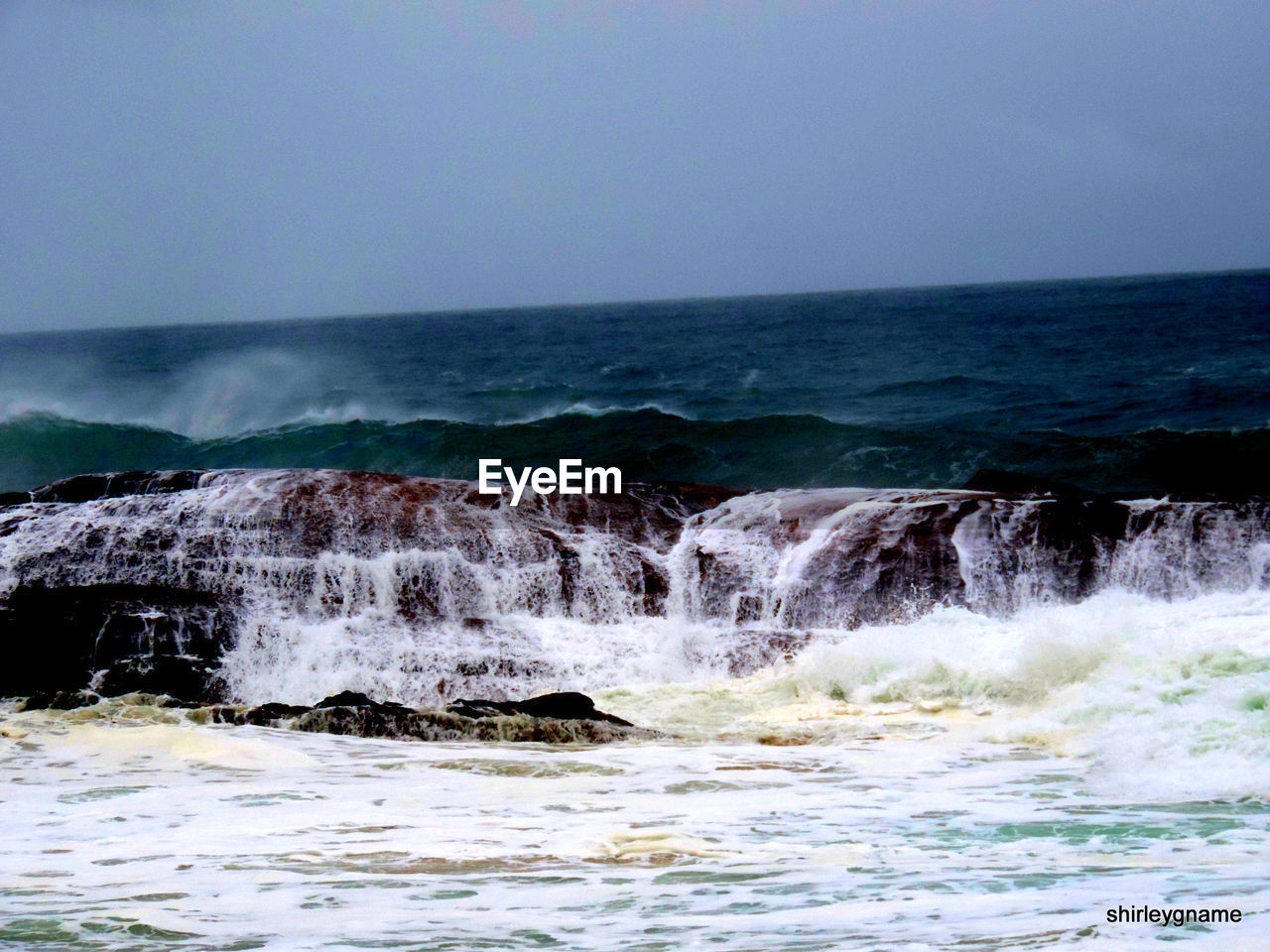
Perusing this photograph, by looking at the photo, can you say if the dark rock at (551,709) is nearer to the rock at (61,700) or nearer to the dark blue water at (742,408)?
the rock at (61,700)

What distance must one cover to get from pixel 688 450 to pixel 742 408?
7.45m

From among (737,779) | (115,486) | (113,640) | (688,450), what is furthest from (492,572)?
(688,450)

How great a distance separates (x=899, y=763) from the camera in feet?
27.6

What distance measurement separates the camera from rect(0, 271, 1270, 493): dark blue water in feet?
71.4

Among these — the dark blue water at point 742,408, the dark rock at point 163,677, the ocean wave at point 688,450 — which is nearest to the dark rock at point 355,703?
the dark rock at point 163,677

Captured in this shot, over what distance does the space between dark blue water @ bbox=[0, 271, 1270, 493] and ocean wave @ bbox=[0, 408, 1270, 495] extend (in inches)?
2.2

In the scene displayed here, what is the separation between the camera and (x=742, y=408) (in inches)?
1190

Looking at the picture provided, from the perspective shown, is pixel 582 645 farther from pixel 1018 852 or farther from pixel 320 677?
pixel 1018 852

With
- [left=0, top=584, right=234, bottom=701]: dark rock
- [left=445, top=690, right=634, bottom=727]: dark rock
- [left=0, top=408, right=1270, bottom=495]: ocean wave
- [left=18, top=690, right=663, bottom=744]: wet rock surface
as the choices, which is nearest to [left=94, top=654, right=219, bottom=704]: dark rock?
[left=0, top=584, right=234, bottom=701]: dark rock

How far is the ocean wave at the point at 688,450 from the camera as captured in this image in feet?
67.5

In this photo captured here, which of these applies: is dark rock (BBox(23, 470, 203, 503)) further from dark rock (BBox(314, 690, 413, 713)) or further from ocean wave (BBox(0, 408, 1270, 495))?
ocean wave (BBox(0, 408, 1270, 495))

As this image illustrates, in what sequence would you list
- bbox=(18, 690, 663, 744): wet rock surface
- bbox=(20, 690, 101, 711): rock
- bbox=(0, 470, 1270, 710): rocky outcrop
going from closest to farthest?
1. bbox=(18, 690, 663, 744): wet rock surface
2. bbox=(20, 690, 101, 711): rock
3. bbox=(0, 470, 1270, 710): rocky outcrop

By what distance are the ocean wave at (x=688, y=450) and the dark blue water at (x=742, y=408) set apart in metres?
0.06

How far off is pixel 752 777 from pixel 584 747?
4.79 feet
